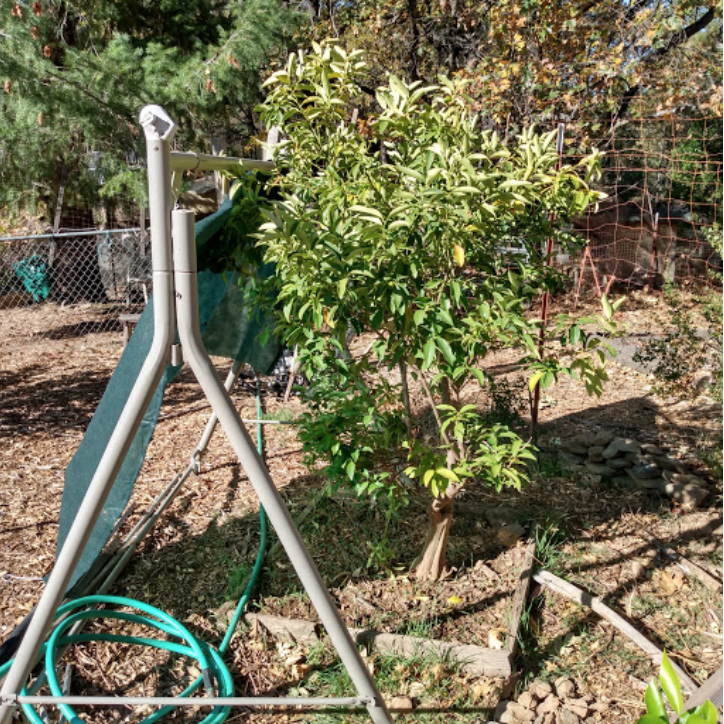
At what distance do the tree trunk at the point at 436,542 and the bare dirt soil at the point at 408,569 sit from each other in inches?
2.4

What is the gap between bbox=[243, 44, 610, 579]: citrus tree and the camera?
7.25 feet

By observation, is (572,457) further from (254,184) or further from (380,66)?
(380,66)

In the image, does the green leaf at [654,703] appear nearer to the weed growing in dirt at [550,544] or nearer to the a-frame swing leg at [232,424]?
the a-frame swing leg at [232,424]

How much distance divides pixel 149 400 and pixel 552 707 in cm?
181

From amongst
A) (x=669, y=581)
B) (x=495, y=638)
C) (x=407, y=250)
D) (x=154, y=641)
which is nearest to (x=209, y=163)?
(x=407, y=250)

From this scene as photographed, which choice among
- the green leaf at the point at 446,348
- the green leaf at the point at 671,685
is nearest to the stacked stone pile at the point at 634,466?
the green leaf at the point at 446,348

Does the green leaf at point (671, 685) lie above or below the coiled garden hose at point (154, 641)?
above

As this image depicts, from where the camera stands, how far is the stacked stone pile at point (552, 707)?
7.86 ft

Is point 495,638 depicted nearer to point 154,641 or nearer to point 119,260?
point 154,641

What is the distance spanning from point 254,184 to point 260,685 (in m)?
2.05

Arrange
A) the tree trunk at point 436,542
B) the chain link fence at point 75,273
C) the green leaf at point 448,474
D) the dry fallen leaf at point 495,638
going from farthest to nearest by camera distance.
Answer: the chain link fence at point 75,273 → the tree trunk at point 436,542 → the dry fallen leaf at point 495,638 → the green leaf at point 448,474

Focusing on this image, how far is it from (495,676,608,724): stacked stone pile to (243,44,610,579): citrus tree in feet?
2.62

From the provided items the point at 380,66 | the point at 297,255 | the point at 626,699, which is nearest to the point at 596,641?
the point at 626,699

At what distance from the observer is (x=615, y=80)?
909cm
